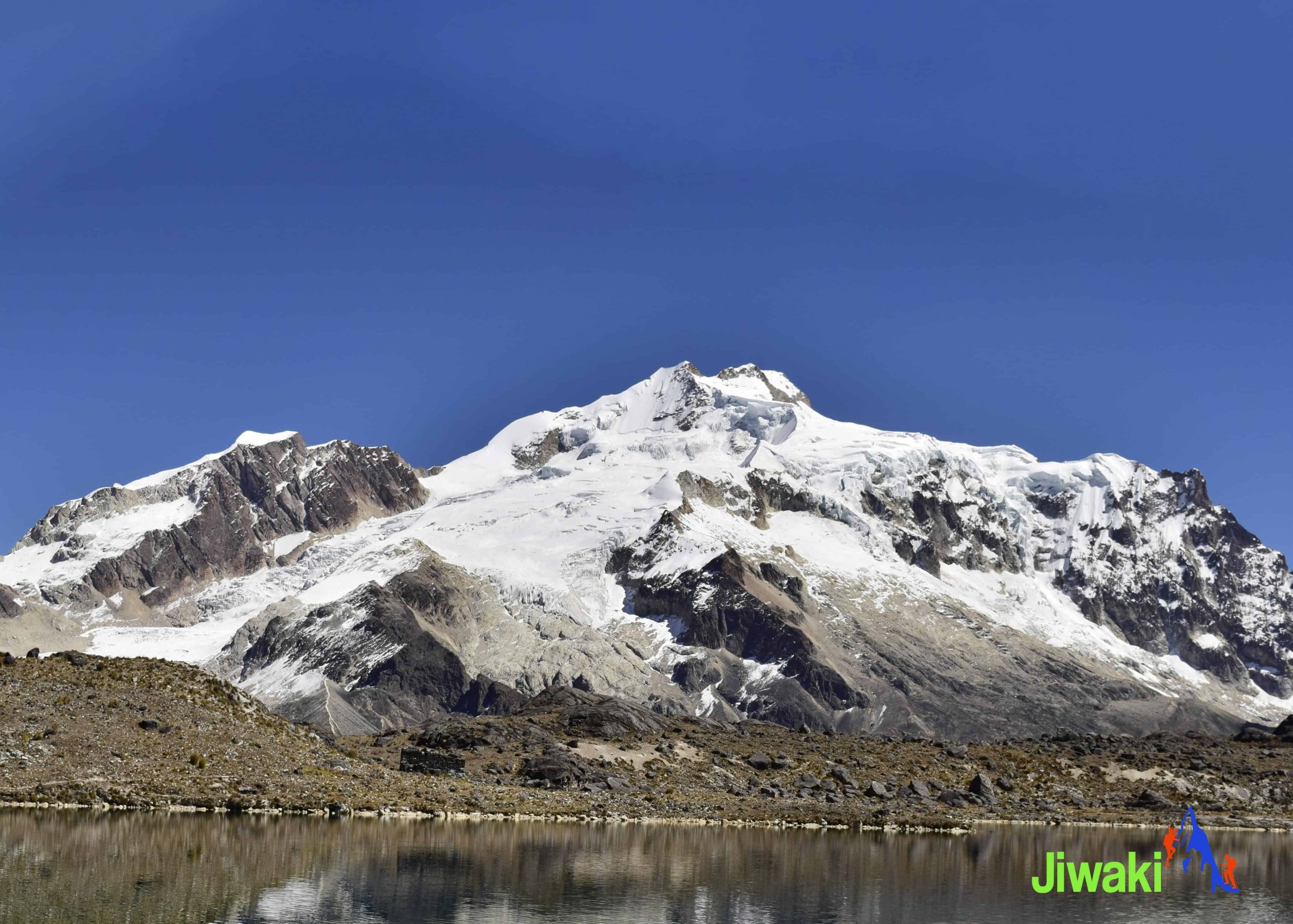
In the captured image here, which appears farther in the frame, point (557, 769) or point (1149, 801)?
point (1149, 801)

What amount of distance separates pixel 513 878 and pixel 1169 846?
50449 mm

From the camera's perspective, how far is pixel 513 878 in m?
75.8

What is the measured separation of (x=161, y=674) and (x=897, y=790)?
76.5 m

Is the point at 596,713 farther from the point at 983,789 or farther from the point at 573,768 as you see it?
the point at 983,789

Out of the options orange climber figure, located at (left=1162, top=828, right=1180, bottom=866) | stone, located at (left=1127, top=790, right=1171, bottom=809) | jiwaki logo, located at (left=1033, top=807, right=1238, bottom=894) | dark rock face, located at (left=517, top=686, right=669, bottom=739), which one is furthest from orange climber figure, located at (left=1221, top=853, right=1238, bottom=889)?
dark rock face, located at (left=517, top=686, right=669, bottom=739)

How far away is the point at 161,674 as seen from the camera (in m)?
120

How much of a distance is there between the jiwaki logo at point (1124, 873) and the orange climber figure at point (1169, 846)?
8cm

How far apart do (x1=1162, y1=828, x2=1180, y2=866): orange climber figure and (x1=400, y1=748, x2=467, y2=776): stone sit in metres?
65.6

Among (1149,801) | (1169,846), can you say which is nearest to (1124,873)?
(1169,846)

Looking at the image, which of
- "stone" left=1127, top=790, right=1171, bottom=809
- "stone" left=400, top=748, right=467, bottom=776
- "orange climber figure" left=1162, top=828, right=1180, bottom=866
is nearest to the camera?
"orange climber figure" left=1162, top=828, right=1180, bottom=866

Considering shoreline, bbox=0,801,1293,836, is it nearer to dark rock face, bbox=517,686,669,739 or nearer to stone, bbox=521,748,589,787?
stone, bbox=521,748,589,787

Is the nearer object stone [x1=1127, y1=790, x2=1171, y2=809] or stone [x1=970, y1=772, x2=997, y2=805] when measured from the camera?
stone [x1=970, y1=772, x2=997, y2=805]

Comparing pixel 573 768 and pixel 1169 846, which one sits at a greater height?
pixel 573 768

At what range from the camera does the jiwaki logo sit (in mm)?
85188
